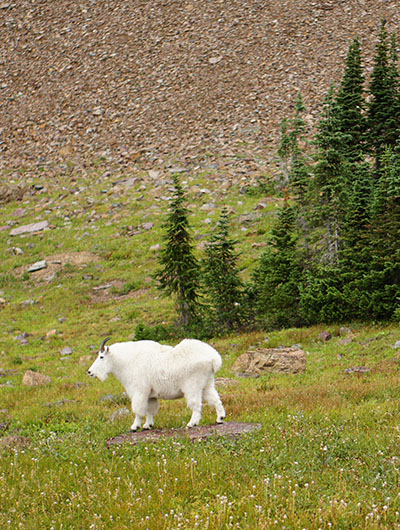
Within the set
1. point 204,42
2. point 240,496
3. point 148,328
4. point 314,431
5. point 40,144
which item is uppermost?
point 204,42

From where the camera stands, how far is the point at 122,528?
497cm

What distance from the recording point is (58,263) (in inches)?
1294

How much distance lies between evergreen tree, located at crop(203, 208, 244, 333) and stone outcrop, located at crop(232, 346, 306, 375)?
16.2 ft

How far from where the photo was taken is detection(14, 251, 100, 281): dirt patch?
3206 cm

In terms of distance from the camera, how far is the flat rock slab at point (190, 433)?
25.8ft

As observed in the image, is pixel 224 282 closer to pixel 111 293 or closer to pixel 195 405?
pixel 111 293

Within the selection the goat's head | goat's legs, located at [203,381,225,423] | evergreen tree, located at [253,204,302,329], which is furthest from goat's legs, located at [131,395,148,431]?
evergreen tree, located at [253,204,302,329]

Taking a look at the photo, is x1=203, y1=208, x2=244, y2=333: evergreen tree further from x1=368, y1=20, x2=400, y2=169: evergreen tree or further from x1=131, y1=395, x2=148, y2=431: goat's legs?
x1=131, y1=395, x2=148, y2=431: goat's legs

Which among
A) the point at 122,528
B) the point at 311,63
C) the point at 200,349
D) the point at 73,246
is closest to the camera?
the point at 122,528

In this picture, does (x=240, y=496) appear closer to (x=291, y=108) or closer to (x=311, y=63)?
(x=291, y=108)

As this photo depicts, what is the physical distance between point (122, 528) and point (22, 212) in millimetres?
41088

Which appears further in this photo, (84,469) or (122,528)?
(84,469)

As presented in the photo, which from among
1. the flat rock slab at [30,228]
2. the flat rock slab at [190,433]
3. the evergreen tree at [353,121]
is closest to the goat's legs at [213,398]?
the flat rock slab at [190,433]

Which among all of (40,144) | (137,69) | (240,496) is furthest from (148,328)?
(137,69)
